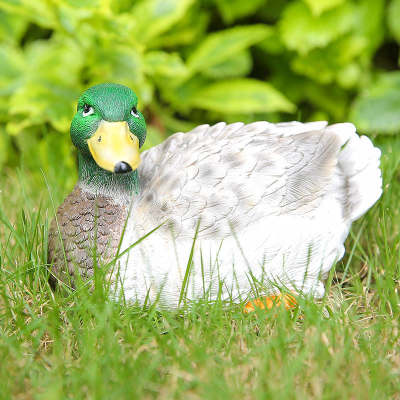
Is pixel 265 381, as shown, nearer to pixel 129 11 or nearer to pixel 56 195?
pixel 56 195

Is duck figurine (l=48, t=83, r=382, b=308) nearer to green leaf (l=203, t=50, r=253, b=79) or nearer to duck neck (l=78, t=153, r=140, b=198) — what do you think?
duck neck (l=78, t=153, r=140, b=198)

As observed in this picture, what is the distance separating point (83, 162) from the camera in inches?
85.9

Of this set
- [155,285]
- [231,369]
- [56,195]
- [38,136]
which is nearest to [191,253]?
[155,285]

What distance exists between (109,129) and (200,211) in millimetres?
409

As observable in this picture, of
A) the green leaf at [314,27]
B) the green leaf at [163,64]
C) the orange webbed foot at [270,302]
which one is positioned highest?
the green leaf at [314,27]

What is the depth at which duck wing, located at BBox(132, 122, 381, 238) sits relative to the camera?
210 cm

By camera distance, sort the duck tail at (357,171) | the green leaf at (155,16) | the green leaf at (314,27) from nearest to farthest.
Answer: the duck tail at (357,171) → the green leaf at (155,16) → the green leaf at (314,27)

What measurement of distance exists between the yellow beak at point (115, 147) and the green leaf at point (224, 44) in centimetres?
153

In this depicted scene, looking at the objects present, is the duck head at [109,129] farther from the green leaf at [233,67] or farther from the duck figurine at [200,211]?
the green leaf at [233,67]

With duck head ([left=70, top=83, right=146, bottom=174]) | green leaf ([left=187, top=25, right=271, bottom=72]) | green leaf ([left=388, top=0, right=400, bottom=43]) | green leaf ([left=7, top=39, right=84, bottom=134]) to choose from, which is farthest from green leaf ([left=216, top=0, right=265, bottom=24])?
duck head ([left=70, top=83, right=146, bottom=174])

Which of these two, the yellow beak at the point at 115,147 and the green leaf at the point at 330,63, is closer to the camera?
the yellow beak at the point at 115,147

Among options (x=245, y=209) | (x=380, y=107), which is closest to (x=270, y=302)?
(x=245, y=209)

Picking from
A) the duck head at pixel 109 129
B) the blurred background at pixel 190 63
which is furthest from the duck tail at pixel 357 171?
the duck head at pixel 109 129

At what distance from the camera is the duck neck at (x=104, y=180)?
2.14 m
